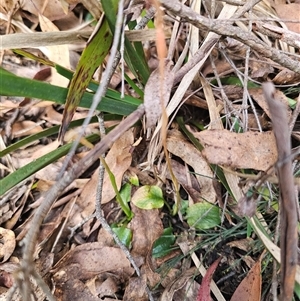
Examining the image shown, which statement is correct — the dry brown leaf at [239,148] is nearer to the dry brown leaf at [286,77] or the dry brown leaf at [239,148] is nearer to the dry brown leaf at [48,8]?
the dry brown leaf at [286,77]

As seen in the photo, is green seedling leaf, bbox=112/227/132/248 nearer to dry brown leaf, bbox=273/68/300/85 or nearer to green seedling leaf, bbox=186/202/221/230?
green seedling leaf, bbox=186/202/221/230

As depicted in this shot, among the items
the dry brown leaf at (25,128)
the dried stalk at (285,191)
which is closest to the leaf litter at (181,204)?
the dry brown leaf at (25,128)

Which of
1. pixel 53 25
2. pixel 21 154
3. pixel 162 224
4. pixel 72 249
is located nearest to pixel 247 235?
pixel 162 224

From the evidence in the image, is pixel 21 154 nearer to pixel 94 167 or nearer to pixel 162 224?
pixel 94 167

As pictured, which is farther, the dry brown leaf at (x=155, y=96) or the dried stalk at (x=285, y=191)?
the dry brown leaf at (x=155, y=96)

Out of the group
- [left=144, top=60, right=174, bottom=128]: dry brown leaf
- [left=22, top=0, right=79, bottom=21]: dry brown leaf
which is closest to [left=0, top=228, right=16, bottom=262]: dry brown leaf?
[left=144, top=60, right=174, bottom=128]: dry brown leaf

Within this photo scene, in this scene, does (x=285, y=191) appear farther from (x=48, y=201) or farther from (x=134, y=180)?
(x=134, y=180)

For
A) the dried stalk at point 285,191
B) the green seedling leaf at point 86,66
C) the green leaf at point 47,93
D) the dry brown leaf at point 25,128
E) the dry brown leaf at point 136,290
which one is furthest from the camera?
the dry brown leaf at point 25,128
